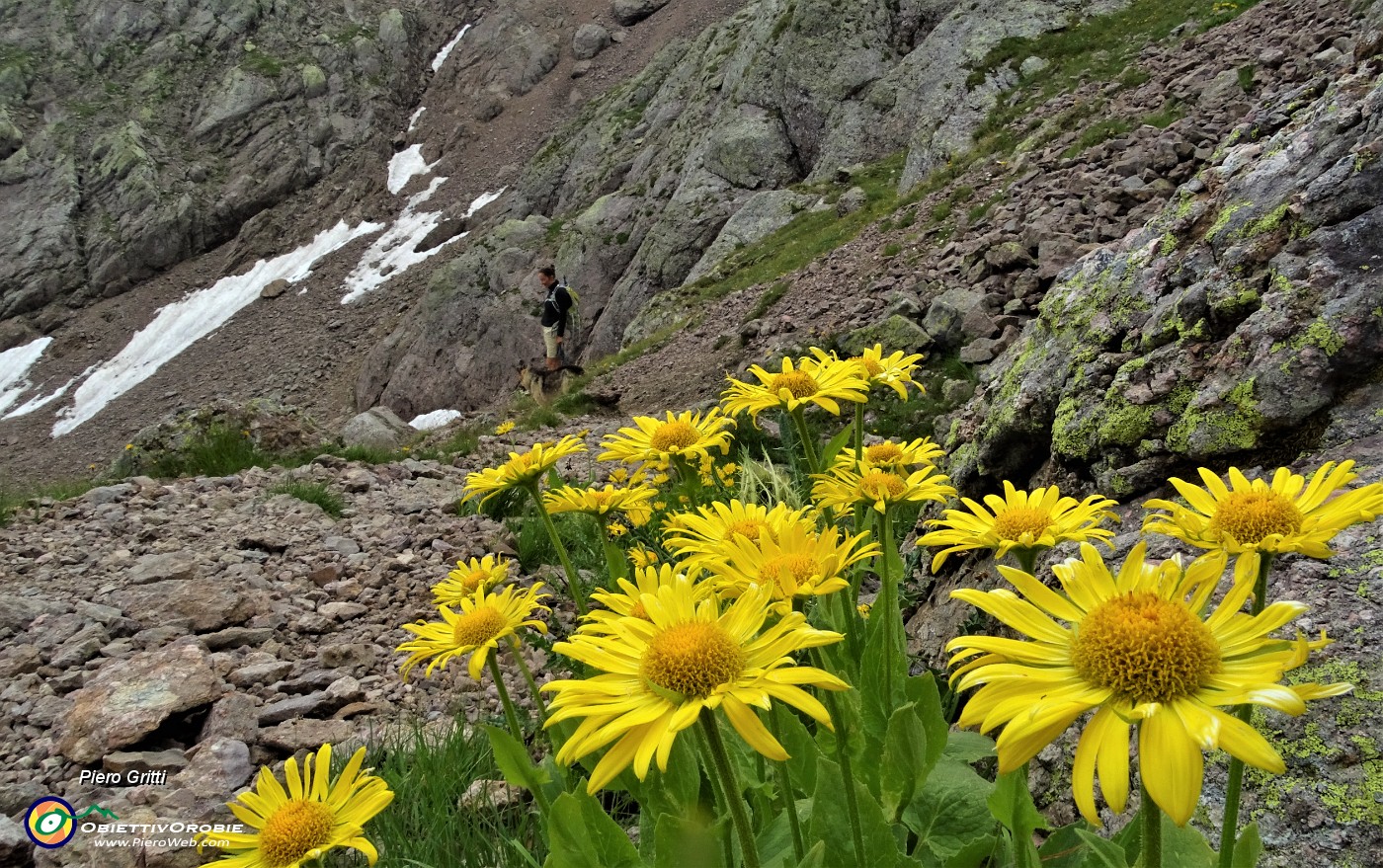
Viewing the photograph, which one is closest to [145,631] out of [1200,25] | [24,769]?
[24,769]

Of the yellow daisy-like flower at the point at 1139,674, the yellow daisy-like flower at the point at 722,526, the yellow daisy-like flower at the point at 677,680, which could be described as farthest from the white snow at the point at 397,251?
the yellow daisy-like flower at the point at 1139,674

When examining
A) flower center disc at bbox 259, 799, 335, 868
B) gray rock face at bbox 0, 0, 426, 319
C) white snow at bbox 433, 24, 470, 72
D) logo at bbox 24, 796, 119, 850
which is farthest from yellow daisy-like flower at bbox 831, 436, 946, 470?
white snow at bbox 433, 24, 470, 72

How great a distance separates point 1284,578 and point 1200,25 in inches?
740

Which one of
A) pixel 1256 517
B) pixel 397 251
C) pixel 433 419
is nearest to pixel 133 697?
pixel 1256 517

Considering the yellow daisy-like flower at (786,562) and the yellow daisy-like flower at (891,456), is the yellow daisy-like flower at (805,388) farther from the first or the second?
the yellow daisy-like flower at (786,562)

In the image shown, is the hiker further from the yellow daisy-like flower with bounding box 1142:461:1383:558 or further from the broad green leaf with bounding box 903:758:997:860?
the yellow daisy-like flower with bounding box 1142:461:1383:558

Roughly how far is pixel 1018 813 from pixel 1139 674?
55 cm

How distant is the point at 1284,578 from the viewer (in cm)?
204

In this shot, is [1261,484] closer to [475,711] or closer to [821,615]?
[821,615]

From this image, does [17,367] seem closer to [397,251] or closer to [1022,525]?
[397,251]

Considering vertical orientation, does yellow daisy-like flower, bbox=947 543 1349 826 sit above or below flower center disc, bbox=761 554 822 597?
above

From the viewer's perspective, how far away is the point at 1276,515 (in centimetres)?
138

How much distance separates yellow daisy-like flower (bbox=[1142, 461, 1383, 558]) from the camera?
129 centimetres

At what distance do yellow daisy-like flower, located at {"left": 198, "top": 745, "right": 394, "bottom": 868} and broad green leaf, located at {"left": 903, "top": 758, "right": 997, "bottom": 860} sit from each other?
4.64ft
